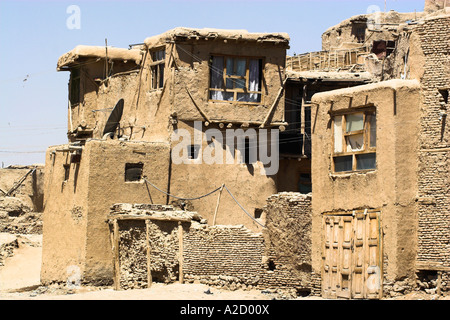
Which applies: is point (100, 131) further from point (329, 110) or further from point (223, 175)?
point (329, 110)

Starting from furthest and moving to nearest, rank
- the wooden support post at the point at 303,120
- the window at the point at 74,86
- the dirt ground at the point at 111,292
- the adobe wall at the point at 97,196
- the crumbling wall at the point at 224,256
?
the window at the point at 74,86 < the wooden support post at the point at 303,120 < the adobe wall at the point at 97,196 < the crumbling wall at the point at 224,256 < the dirt ground at the point at 111,292

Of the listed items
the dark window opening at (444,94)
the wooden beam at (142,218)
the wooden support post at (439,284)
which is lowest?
the wooden support post at (439,284)

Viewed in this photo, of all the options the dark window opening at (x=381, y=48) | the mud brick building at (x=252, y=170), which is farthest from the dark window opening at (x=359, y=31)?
the mud brick building at (x=252, y=170)

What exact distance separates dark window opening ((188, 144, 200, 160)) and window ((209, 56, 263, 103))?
1730 mm

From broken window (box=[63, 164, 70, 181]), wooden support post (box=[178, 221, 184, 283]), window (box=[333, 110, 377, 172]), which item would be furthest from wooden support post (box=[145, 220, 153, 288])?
window (box=[333, 110, 377, 172])

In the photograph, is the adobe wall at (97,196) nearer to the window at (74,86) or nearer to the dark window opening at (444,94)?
the window at (74,86)

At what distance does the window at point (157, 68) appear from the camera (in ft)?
114

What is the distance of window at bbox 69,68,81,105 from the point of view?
131 ft

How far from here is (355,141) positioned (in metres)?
27.2

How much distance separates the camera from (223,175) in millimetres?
34000

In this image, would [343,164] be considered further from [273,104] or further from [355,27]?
[355,27]

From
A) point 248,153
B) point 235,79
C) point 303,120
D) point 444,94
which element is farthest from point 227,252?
point 303,120

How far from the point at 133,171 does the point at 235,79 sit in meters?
4.80

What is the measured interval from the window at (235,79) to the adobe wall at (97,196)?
9.28ft
